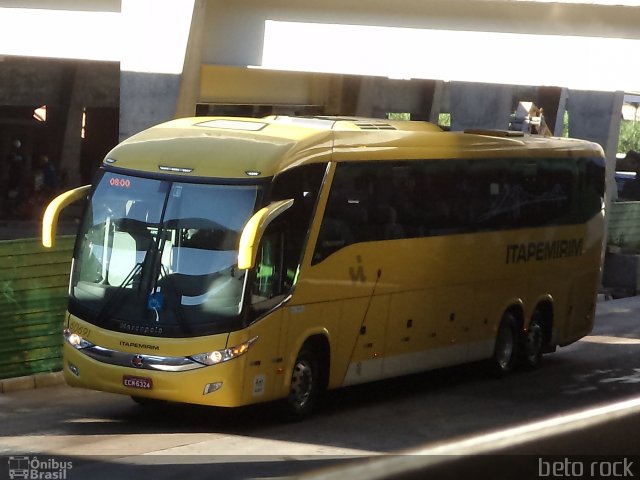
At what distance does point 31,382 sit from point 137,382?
3164 mm

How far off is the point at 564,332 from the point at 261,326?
868 centimetres

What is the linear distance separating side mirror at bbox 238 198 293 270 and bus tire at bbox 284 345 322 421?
1738mm

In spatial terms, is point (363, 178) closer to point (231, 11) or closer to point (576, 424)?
point (231, 11)

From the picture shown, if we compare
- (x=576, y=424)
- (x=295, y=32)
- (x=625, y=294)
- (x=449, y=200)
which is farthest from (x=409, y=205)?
(x=625, y=294)

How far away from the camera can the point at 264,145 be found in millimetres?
14570

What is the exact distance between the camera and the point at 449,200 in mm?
17562

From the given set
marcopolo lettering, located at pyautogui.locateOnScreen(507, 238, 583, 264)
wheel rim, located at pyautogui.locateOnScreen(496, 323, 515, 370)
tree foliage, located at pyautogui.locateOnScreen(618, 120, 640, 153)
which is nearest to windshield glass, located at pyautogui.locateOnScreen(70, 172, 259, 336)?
marcopolo lettering, located at pyautogui.locateOnScreen(507, 238, 583, 264)

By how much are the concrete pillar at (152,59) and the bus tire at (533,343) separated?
648cm

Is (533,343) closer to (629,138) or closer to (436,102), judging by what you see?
(436,102)

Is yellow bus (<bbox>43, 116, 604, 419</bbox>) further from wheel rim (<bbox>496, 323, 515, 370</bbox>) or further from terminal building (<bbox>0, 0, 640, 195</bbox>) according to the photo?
terminal building (<bbox>0, 0, 640, 195</bbox>)

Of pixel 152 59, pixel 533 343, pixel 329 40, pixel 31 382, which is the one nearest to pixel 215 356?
pixel 31 382

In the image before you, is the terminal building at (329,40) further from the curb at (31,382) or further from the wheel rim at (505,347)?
the curb at (31,382)

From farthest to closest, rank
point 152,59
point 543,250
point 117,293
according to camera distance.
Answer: point 152,59 < point 543,250 < point 117,293

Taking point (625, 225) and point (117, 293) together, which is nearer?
point (117, 293)
